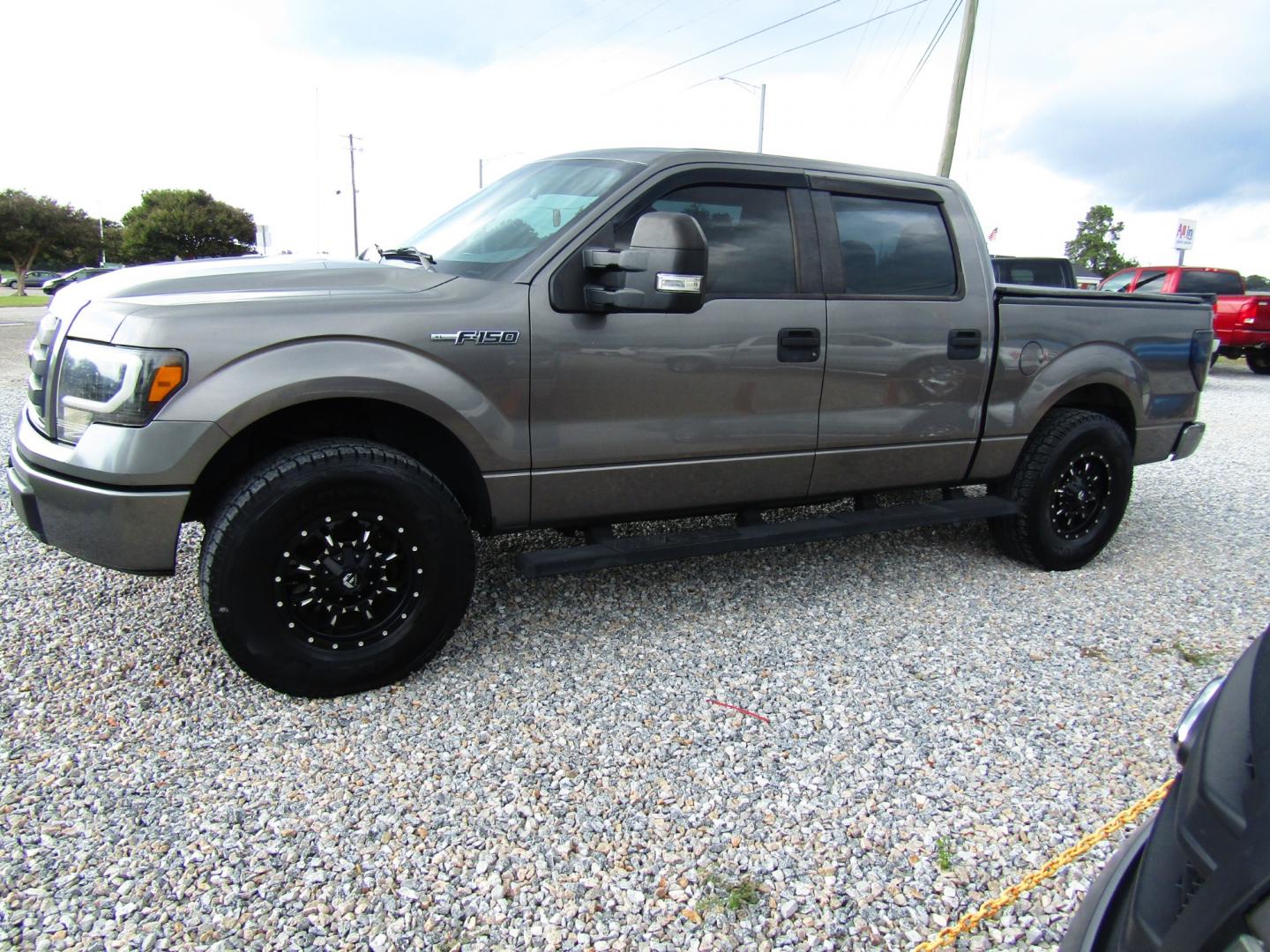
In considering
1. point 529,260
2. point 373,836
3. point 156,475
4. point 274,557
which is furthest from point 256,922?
point 529,260

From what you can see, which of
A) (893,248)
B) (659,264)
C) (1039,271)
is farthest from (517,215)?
(1039,271)

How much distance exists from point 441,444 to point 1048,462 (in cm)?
292

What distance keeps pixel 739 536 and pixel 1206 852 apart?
2.54 metres

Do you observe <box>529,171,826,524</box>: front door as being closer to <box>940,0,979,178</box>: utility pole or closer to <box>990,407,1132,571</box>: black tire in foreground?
<box>990,407,1132,571</box>: black tire in foreground

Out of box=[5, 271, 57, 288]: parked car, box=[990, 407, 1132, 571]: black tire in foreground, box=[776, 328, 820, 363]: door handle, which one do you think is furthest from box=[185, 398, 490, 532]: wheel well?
box=[5, 271, 57, 288]: parked car

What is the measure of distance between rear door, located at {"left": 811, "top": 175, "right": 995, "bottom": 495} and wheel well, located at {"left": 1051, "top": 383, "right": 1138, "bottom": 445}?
76cm

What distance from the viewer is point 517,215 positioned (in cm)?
348

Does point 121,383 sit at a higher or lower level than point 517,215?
lower

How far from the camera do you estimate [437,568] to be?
9.78 feet

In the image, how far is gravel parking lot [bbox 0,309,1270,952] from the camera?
205 cm

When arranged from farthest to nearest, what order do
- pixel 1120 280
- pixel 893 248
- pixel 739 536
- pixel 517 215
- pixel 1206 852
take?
pixel 1120 280 < pixel 893 248 < pixel 739 536 < pixel 517 215 < pixel 1206 852

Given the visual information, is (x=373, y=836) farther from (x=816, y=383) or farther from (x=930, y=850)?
(x=816, y=383)

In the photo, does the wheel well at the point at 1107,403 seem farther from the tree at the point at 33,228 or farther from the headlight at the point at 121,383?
the tree at the point at 33,228

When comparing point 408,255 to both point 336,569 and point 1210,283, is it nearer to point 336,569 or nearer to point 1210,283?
point 336,569
